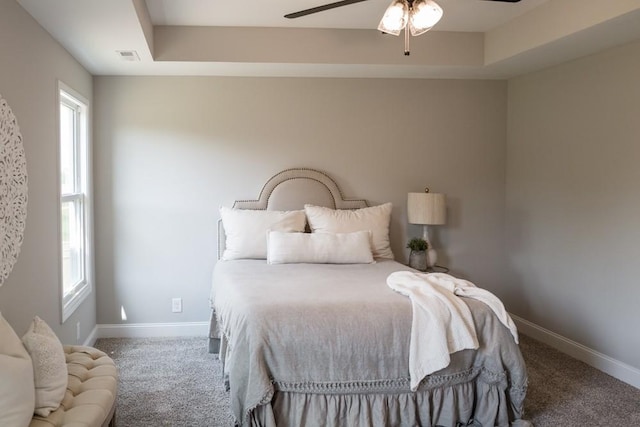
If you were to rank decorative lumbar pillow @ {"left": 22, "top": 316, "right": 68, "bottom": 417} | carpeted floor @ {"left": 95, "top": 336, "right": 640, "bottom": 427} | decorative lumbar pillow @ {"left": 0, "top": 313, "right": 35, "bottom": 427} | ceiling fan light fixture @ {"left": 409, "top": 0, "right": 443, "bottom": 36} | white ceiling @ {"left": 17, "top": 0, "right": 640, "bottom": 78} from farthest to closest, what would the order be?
white ceiling @ {"left": 17, "top": 0, "right": 640, "bottom": 78}
carpeted floor @ {"left": 95, "top": 336, "right": 640, "bottom": 427}
ceiling fan light fixture @ {"left": 409, "top": 0, "right": 443, "bottom": 36}
decorative lumbar pillow @ {"left": 22, "top": 316, "right": 68, "bottom": 417}
decorative lumbar pillow @ {"left": 0, "top": 313, "right": 35, "bottom": 427}

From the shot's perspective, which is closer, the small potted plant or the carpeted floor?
the carpeted floor

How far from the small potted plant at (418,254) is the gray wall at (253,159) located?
331 mm

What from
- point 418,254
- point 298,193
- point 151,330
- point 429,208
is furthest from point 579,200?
point 151,330

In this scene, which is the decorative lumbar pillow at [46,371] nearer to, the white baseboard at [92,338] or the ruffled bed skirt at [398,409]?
the ruffled bed skirt at [398,409]

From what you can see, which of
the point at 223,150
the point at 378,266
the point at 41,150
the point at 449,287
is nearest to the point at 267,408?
the point at 449,287

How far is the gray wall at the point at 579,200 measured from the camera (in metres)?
3.28

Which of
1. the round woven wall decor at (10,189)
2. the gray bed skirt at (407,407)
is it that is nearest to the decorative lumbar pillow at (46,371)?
the round woven wall decor at (10,189)

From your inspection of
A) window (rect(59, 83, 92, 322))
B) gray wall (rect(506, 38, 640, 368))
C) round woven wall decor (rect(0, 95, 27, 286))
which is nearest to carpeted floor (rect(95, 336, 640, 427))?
gray wall (rect(506, 38, 640, 368))

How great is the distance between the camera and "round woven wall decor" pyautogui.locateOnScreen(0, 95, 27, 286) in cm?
223

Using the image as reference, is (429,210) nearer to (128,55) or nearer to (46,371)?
(128,55)

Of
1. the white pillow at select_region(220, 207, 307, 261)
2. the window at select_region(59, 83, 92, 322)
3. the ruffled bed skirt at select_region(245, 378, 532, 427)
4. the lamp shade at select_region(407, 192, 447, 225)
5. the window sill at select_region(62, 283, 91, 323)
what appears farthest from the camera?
the lamp shade at select_region(407, 192, 447, 225)

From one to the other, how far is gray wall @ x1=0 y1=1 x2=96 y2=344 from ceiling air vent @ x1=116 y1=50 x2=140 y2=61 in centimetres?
35

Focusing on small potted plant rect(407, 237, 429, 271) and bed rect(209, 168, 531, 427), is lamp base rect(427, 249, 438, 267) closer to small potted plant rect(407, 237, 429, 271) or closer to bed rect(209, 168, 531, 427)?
small potted plant rect(407, 237, 429, 271)

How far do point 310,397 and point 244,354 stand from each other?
0.38 metres
